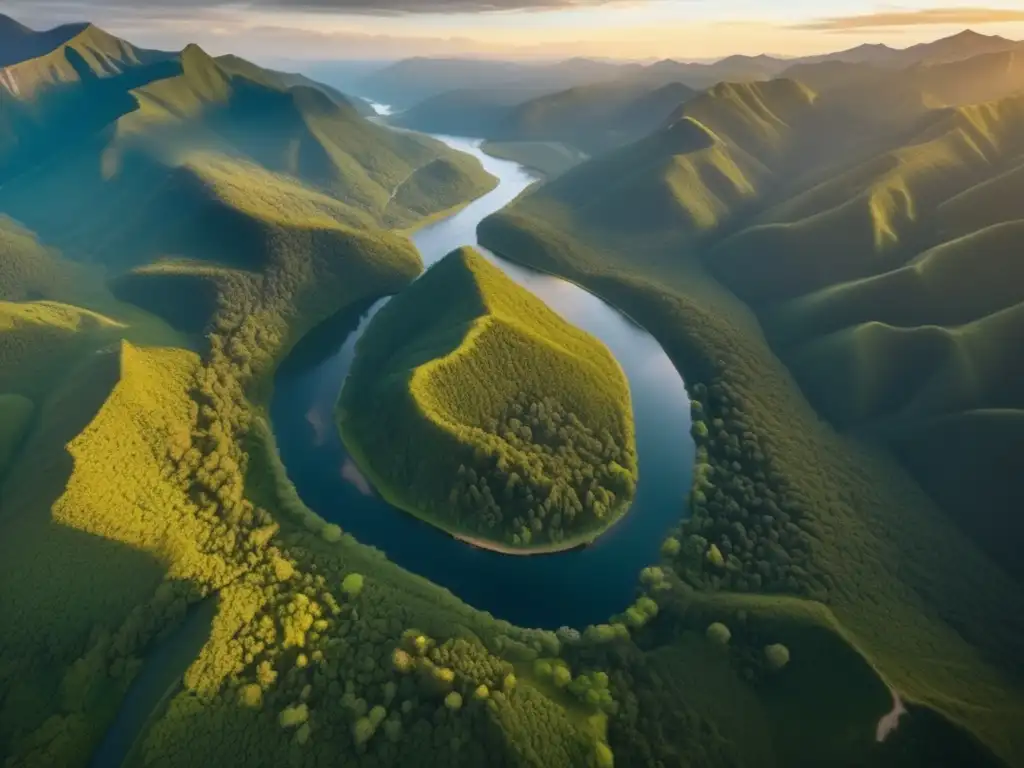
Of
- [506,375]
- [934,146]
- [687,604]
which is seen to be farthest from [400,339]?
[934,146]

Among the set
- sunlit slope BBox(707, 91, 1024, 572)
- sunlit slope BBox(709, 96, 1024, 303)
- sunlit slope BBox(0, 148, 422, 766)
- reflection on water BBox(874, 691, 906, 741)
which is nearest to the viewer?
reflection on water BBox(874, 691, 906, 741)

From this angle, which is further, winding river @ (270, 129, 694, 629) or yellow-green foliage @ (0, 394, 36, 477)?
yellow-green foliage @ (0, 394, 36, 477)

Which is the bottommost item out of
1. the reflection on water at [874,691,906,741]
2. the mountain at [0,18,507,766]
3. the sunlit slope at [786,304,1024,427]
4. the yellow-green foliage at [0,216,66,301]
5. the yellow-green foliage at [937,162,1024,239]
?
the yellow-green foliage at [0,216,66,301]

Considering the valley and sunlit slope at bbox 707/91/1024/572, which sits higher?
sunlit slope at bbox 707/91/1024/572

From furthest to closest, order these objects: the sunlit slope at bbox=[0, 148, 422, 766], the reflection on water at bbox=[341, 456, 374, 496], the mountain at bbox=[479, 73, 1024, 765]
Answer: the reflection on water at bbox=[341, 456, 374, 496], the mountain at bbox=[479, 73, 1024, 765], the sunlit slope at bbox=[0, 148, 422, 766]

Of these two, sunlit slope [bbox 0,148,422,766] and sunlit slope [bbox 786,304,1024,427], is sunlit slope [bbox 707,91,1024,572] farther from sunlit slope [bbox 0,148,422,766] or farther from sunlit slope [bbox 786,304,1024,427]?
sunlit slope [bbox 0,148,422,766]

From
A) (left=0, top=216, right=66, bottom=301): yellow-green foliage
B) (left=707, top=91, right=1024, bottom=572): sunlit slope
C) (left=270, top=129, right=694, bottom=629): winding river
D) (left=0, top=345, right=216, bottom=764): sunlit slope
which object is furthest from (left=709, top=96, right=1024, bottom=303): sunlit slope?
(left=0, top=216, right=66, bottom=301): yellow-green foliage

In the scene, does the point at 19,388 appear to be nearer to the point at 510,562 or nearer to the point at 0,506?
the point at 0,506

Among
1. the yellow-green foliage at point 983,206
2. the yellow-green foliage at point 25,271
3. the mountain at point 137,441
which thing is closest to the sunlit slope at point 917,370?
the yellow-green foliage at point 983,206
